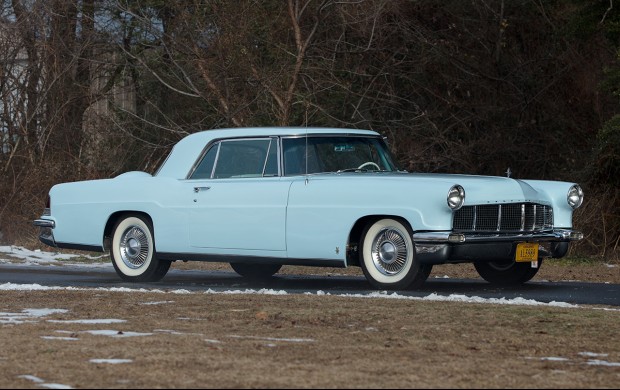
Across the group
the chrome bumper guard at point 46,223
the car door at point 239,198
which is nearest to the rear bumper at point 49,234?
the chrome bumper guard at point 46,223

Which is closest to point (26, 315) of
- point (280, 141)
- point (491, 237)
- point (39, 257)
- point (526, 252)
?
point (280, 141)

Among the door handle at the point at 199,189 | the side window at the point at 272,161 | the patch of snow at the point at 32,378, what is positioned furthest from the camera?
the door handle at the point at 199,189

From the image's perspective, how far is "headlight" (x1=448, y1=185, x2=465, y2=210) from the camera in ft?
40.7

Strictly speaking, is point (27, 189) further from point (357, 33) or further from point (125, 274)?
point (125, 274)

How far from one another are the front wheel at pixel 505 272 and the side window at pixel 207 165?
293 cm

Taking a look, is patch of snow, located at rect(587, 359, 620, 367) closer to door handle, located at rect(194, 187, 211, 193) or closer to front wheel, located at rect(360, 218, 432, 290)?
front wheel, located at rect(360, 218, 432, 290)

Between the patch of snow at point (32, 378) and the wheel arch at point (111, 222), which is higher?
the wheel arch at point (111, 222)

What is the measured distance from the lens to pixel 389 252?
12.8m

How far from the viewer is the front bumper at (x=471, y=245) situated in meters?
12.4

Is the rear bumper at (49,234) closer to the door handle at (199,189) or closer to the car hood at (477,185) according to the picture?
the door handle at (199,189)

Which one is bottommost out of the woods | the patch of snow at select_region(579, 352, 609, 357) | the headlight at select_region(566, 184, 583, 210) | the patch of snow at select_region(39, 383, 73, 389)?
the patch of snow at select_region(579, 352, 609, 357)

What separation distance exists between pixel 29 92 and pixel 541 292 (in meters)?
14.9

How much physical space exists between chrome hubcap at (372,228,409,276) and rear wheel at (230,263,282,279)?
2.76 metres

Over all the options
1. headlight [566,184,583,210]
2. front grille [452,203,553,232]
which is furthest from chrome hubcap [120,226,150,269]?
headlight [566,184,583,210]
